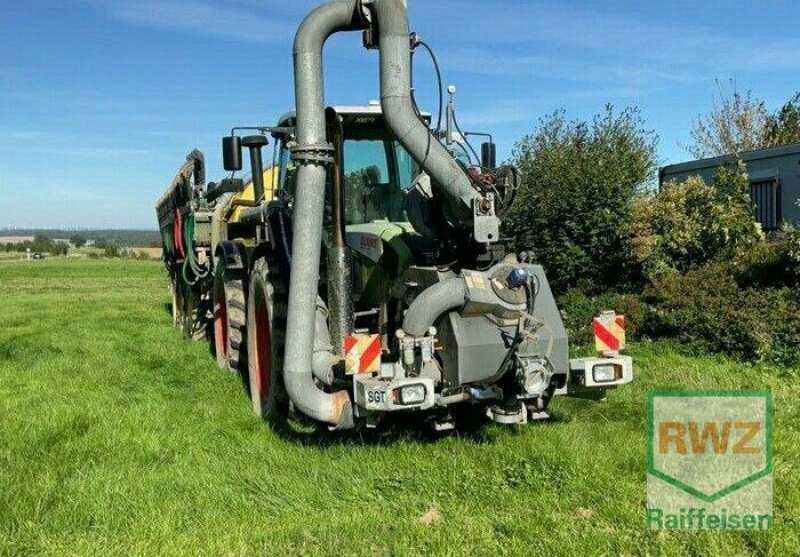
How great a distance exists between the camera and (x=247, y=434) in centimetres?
550

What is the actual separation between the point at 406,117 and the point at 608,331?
196cm

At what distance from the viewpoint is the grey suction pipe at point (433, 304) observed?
4488 millimetres

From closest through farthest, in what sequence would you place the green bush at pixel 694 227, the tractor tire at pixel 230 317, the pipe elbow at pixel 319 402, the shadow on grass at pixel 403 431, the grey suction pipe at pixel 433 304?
the grey suction pipe at pixel 433 304
the pipe elbow at pixel 319 402
the shadow on grass at pixel 403 431
the tractor tire at pixel 230 317
the green bush at pixel 694 227

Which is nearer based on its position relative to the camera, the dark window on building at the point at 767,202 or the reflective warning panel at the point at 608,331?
the reflective warning panel at the point at 608,331

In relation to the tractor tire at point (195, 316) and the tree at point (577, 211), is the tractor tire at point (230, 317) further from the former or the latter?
the tree at point (577, 211)

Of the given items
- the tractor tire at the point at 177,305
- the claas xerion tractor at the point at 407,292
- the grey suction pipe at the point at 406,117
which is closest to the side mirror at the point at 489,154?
the claas xerion tractor at the point at 407,292

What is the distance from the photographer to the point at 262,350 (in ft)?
21.9

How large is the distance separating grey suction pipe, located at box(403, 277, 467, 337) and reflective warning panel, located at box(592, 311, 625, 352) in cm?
101

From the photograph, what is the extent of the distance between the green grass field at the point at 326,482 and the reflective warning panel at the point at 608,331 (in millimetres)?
711

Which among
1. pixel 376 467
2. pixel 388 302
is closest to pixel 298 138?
pixel 388 302

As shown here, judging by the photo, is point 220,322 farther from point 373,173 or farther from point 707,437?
point 707,437

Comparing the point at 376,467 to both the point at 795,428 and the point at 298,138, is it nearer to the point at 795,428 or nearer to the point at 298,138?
the point at 298,138

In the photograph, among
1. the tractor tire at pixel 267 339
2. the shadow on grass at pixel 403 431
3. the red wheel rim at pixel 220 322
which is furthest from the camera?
the red wheel rim at pixel 220 322

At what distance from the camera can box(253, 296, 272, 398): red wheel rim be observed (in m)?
6.53
